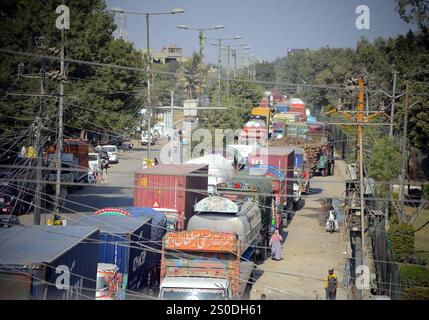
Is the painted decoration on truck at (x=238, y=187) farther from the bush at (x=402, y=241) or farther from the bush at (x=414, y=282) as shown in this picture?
the bush at (x=414, y=282)

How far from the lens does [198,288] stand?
46.3 ft

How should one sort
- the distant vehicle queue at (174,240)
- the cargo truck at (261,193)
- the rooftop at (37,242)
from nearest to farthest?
the rooftop at (37,242)
the distant vehicle queue at (174,240)
the cargo truck at (261,193)

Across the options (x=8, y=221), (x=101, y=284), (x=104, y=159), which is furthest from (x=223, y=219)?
(x=104, y=159)

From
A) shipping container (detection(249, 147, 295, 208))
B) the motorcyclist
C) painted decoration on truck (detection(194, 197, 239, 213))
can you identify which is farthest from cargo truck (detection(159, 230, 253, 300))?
shipping container (detection(249, 147, 295, 208))

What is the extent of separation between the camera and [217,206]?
18.9 m

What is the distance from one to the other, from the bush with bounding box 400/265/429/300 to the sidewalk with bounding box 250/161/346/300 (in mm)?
1846

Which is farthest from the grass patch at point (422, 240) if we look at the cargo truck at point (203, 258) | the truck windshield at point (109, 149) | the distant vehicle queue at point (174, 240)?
the truck windshield at point (109, 149)

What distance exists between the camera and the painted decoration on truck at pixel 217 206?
61.7 ft

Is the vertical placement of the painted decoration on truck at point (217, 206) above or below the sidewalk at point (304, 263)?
above

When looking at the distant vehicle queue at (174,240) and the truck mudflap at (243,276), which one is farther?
the truck mudflap at (243,276)

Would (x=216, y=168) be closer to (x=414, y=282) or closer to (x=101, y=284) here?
(x=414, y=282)

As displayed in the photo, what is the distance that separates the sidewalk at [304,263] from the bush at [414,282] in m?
1.85

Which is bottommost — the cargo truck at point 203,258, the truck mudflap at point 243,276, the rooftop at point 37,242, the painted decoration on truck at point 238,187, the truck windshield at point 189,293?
the truck mudflap at point 243,276

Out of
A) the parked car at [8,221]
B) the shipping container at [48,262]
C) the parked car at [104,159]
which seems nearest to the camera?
the shipping container at [48,262]
